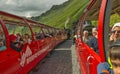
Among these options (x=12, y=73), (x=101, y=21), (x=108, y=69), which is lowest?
(x=12, y=73)

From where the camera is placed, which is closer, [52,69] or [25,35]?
[25,35]

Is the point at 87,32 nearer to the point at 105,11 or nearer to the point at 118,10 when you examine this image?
the point at 118,10

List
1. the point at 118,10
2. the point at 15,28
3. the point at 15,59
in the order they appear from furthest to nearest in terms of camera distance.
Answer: the point at 15,28, the point at 15,59, the point at 118,10

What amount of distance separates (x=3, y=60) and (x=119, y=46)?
170 inches

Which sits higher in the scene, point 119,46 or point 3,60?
point 119,46

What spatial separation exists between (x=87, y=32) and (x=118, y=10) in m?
4.38

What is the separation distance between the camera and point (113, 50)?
81.8 inches

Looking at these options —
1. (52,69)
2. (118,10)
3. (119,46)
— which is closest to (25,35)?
(52,69)

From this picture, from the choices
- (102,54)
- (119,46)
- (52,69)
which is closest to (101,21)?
(102,54)

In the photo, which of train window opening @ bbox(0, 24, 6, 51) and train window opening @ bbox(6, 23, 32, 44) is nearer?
train window opening @ bbox(0, 24, 6, 51)

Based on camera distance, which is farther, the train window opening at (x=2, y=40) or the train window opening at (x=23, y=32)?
the train window opening at (x=23, y=32)

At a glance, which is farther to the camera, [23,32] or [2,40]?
[23,32]

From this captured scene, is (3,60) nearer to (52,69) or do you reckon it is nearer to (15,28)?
(15,28)

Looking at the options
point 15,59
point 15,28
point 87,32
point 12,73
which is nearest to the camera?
point 12,73
